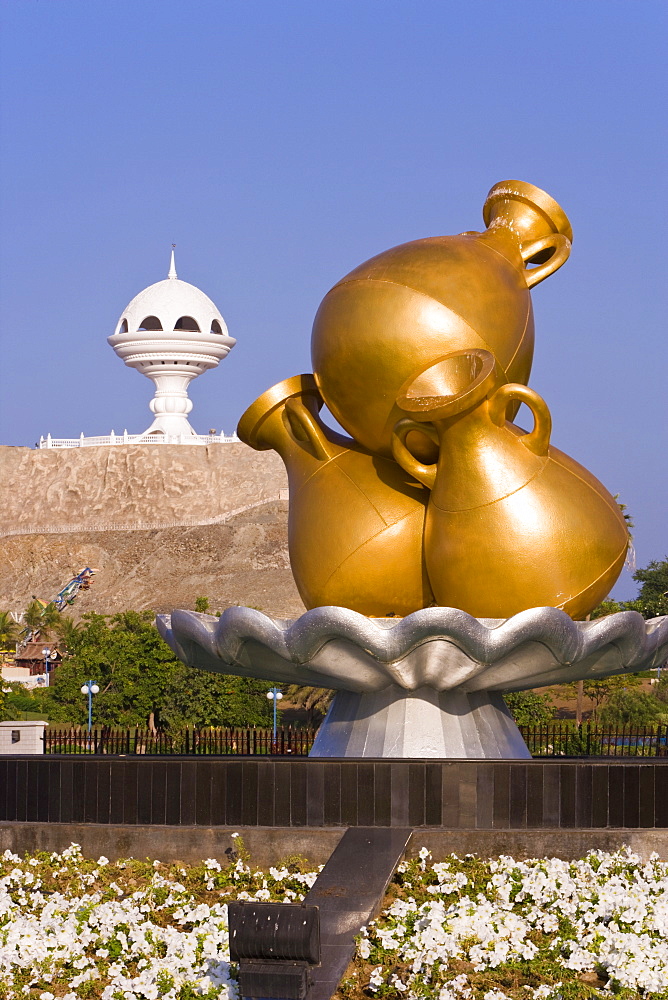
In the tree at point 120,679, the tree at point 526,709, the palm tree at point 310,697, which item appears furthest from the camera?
the palm tree at point 310,697

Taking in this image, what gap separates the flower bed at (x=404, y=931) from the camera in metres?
10.2

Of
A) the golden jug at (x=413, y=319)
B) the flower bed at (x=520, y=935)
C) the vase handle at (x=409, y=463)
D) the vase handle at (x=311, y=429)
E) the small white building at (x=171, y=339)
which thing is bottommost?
the flower bed at (x=520, y=935)

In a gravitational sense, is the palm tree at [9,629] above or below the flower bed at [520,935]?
above

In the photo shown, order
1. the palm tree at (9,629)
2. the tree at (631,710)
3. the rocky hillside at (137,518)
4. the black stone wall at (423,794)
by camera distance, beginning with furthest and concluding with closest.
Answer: the rocky hillside at (137,518) < the palm tree at (9,629) < the tree at (631,710) < the black stone wall at (423,794)

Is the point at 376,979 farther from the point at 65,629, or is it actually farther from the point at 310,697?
the point at 65,629

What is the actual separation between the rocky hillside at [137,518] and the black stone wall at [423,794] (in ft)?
238

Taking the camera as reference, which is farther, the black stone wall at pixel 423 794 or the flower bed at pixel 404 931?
the black stone wall at pixel 423 794

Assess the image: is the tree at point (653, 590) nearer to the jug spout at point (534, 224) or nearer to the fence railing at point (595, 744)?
the fence railing at point (595, 744)

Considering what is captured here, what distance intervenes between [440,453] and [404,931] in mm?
6117

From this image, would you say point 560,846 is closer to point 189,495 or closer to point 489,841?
point 489,841

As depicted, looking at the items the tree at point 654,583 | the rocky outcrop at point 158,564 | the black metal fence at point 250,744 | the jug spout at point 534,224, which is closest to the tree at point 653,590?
the tree at point 654,583

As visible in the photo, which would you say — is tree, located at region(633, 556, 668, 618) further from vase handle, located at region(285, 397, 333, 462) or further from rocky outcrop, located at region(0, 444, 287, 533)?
vase handle, located at region(285, 397, 333, 462)

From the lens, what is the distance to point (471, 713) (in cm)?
1623

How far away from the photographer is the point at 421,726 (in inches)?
622
